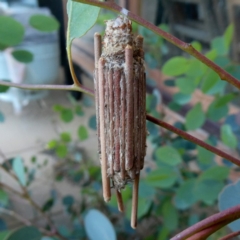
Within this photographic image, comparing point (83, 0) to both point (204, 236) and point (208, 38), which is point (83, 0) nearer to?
point (204, 236)

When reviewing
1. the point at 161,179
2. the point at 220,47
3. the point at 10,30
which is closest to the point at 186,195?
the point at 161,179

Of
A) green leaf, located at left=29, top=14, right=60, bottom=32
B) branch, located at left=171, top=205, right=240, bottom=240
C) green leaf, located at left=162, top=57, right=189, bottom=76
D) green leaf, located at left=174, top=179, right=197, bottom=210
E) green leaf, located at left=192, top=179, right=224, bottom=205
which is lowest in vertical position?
green leaf, located at left=174, top=179, right=197, bottom=210

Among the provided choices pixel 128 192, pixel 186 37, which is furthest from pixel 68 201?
pixel 186 37

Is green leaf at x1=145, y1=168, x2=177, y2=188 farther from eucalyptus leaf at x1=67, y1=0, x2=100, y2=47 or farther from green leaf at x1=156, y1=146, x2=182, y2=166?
eucalyptus leaf at x1=67, y1=0, x2=100, y2=47

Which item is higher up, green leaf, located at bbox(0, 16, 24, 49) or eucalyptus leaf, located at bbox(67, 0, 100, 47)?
eucalyptus leaf, located at bbox(67, 0, 100, 47)

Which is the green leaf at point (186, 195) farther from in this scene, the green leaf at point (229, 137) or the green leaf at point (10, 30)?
the green leaf at point (10, 30)

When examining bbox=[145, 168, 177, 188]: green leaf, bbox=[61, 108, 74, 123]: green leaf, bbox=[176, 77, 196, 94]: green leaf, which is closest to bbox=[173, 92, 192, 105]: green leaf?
bbox=[176, 77, 196, 94]: green leaf

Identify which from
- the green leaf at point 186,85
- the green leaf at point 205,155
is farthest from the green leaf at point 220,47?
the green leaf at point 205,155
